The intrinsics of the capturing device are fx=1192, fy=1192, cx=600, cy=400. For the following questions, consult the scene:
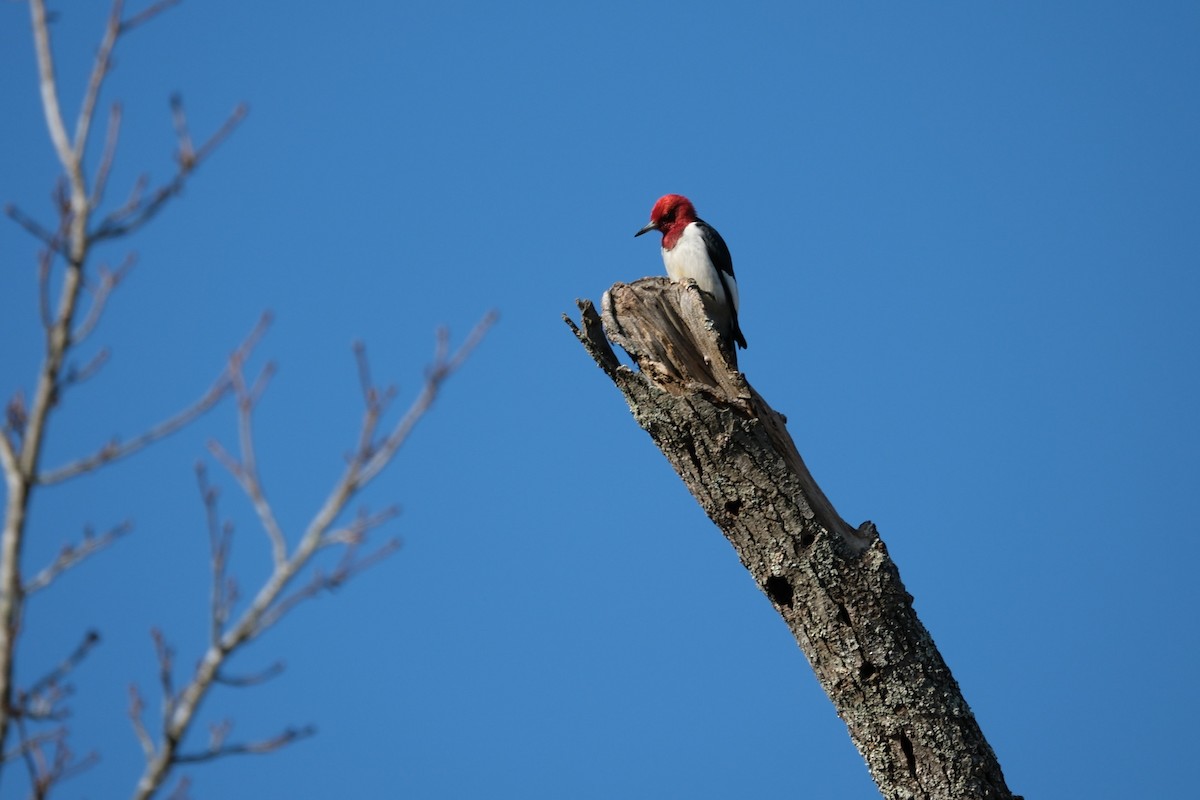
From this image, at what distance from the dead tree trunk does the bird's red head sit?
4657 mm

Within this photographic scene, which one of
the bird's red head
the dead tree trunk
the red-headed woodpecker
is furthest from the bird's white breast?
the dead tree trunk

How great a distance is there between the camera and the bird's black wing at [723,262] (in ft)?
31.1

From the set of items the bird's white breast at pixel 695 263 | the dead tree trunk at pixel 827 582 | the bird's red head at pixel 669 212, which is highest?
the bird's red head at pixel 669 212

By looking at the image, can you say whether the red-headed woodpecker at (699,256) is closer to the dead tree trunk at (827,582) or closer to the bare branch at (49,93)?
the dead tree trunk at (827,582)

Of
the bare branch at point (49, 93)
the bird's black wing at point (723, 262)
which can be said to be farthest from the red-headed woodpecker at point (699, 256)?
the bare branch at point (49, 93)

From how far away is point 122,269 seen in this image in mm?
2961

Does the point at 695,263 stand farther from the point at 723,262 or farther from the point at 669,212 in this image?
the point at 669,212

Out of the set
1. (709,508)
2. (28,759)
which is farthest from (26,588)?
(709,508)

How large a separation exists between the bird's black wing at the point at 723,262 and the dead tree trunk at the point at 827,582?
3945mm

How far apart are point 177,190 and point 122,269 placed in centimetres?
24

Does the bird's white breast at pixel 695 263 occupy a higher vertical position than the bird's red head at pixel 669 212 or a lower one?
lower

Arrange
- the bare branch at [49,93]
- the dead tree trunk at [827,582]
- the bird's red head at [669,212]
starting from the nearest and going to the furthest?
1. the bare branch at [49,93]
2. the dead tree trunk at [827,582]
3. the bird's red head at [669,212]

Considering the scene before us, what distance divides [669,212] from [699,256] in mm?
917

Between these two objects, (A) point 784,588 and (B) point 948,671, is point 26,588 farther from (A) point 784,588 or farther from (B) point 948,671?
(B) point 948,671
